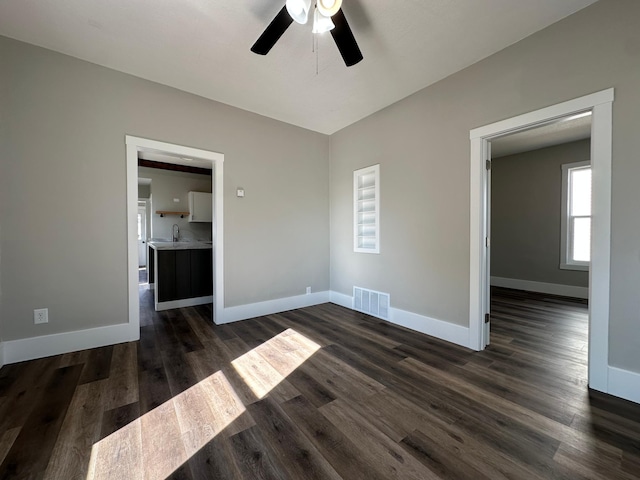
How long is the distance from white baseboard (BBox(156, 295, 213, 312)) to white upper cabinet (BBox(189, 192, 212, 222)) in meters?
2.28

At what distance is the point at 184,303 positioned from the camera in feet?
13.9

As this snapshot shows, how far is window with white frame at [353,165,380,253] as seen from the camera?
3619 mm

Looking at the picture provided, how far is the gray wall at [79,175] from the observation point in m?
2.33

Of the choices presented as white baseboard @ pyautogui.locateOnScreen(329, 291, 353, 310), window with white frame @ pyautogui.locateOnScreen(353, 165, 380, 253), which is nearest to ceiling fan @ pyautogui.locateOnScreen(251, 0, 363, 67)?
window with white frame @ pyautogui.locateOnScreen(353, 165, 380, 253)

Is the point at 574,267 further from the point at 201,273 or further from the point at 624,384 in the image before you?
the point at 201,273

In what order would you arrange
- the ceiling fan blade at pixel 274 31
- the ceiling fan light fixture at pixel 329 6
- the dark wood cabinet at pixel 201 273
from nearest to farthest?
the ceiling fan light fixture at pixel 329 6
the ceiling fan blade at pixel 274 31
the dark wood cabinet at pixel 201 273

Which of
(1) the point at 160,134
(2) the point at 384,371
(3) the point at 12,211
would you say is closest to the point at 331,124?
(1) the point at 160,134

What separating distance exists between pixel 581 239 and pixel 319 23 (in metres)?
5.76

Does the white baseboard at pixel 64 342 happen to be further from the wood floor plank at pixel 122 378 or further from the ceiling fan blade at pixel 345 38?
the ceiling fan blade at pixel 345 38

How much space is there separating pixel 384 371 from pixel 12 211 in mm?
3535

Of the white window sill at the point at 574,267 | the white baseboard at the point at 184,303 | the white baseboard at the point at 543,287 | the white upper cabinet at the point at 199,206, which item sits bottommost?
the white baseboard at the point at 184,303

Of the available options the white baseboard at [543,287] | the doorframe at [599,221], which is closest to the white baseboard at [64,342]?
the doorframe at [599,221]

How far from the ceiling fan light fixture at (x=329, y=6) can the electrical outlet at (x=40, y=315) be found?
3403mm

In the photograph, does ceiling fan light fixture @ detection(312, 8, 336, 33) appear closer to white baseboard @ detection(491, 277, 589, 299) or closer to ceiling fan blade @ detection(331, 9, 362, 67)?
ceiling fan blade @ detection(331, 9, 362, 67)
